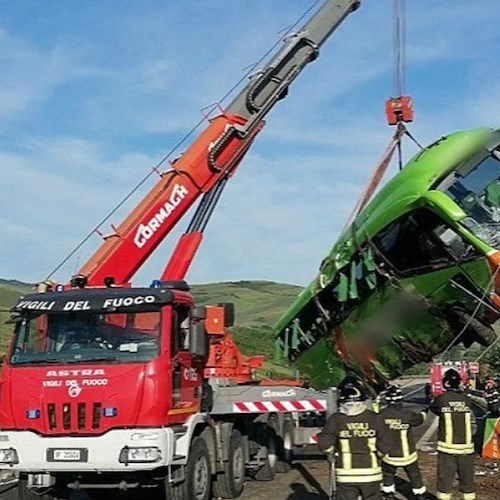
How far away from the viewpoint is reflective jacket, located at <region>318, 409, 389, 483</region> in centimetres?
666

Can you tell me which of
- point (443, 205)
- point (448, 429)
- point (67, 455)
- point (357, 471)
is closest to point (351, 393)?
point (357, 471)

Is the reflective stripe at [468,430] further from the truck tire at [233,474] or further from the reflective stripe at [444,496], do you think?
the truck tire at [233,474]

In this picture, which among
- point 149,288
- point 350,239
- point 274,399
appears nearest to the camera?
point 149,288

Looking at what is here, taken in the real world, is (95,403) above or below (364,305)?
below

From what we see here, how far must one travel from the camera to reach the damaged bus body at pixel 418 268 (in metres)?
9.91

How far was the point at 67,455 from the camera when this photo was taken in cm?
831

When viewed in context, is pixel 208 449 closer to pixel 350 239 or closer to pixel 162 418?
pixel 162 418

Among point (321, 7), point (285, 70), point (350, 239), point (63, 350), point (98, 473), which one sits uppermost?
point (321, 7)

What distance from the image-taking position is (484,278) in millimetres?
9758

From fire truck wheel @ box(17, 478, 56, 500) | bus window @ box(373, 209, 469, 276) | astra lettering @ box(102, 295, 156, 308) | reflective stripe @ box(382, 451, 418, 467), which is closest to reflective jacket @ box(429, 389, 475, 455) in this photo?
reflective stripe @ box(382, 451, 418, 467)

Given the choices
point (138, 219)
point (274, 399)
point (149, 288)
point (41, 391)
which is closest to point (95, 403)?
point (41, 391)

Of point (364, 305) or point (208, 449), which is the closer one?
point (208, 449)

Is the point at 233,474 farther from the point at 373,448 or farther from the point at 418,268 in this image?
the point at 373,448

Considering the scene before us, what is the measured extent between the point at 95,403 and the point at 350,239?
4.47m
